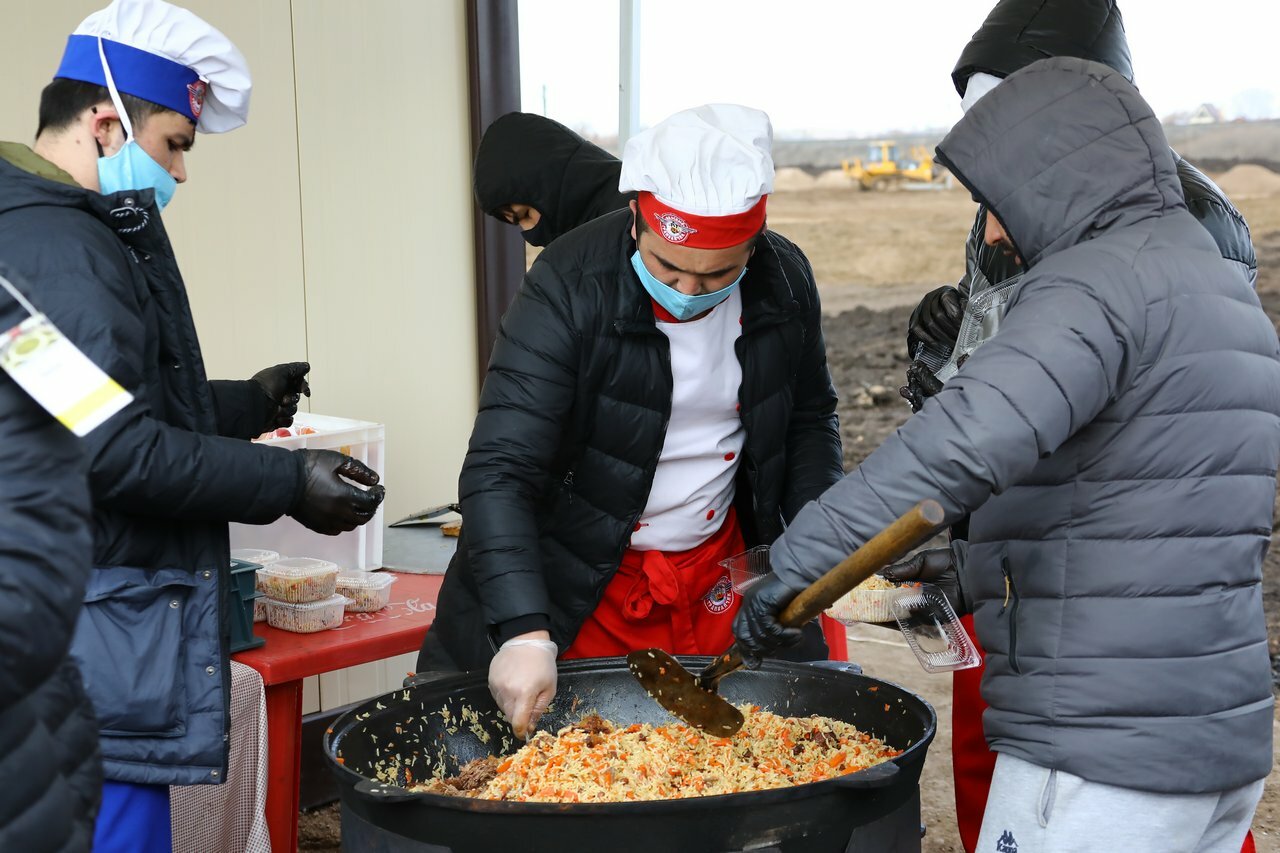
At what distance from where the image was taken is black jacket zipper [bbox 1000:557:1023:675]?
1.62 m

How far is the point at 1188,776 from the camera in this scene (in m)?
1.55

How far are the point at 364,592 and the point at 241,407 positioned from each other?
655 mm

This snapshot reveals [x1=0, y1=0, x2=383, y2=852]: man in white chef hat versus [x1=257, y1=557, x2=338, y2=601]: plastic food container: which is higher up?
[x1=0, y1=0, x2=383, y2=852]: man in white chef hat

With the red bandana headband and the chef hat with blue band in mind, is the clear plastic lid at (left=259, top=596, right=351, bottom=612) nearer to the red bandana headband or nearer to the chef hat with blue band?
the chef hat with blue band

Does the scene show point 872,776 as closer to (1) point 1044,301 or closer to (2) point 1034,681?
(2) point 1034,681

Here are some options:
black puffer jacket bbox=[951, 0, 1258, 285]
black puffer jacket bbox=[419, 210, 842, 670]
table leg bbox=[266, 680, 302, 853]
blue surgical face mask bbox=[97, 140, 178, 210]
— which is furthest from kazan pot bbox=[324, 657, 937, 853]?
black puffer jacket bbox=[951, 0, 1258, 285]

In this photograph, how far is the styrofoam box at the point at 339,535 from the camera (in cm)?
295

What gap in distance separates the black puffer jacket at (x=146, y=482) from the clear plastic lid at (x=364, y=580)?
89 cm

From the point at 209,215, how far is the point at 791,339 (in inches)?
73.7

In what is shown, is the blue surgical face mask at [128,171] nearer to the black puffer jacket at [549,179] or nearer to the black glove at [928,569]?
the black puffer jacket at [549,179]

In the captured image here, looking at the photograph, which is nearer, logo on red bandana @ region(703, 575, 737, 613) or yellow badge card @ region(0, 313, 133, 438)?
yellow badge card @ region(0, 313, 133, 438)

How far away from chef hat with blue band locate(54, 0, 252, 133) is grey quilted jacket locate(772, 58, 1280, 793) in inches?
46.7

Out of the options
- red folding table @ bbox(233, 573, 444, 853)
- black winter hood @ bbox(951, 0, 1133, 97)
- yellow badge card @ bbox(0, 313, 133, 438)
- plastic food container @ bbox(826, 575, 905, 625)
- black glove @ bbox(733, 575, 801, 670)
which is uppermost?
black winter hood @ bbox(951, 0, 1133, 97)

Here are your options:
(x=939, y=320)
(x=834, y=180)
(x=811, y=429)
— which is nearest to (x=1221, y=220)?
(x=939, y=320)
